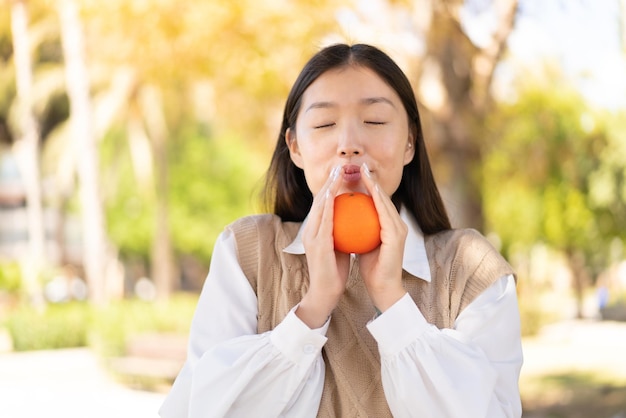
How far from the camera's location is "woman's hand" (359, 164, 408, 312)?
6.15ft

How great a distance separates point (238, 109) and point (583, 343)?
32.9 feet

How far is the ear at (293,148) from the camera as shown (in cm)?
219

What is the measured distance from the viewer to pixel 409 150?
220 centimetres

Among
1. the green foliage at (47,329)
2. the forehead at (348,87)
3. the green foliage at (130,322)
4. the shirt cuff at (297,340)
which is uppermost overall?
the forehead at (348,87)

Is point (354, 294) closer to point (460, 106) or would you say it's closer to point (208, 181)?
point (460, 106)

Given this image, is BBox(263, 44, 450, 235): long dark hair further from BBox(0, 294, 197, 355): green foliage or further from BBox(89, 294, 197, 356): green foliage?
BBox(0, 294, 197, 355): green foliage

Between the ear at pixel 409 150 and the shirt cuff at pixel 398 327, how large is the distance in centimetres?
42

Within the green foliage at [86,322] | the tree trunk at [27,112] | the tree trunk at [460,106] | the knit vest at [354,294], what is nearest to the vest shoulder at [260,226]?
the knit vest at [354,294]

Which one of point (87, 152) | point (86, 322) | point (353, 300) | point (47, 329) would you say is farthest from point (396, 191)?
point (87, 152)

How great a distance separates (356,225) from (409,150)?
396 mm

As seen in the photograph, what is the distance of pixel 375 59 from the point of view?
83.6 inches

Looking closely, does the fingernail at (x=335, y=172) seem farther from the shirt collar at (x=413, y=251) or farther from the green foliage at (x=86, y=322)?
the green foliage at (x=86, y=322)

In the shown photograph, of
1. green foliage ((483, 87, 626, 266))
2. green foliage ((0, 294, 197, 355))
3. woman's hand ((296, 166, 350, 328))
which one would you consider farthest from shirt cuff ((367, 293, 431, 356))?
green foliage ((0, 294, 197, 355))

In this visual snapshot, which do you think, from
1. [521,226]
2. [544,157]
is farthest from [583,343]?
[521,226]
